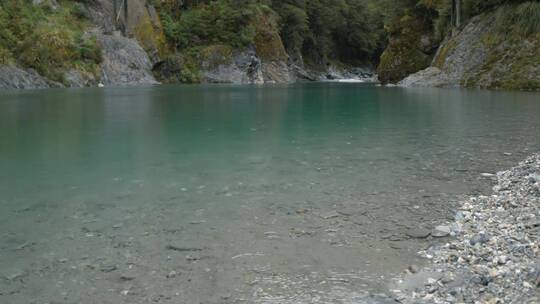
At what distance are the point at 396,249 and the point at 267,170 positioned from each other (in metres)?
4.06

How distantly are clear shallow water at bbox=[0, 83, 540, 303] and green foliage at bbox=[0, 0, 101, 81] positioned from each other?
28.0m

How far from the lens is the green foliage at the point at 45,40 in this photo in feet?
130

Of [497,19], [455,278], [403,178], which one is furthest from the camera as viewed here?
[497,19]

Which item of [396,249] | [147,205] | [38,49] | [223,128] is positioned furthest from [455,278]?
[38,49]

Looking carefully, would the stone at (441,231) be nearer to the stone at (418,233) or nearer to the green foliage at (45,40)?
the stone at (418,233)

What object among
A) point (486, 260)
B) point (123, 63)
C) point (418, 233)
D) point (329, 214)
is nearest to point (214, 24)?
point (123, 63)

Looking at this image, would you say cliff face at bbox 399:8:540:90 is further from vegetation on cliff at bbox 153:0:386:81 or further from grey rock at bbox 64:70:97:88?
vegetation on cliff at bbox 153:0:386:81

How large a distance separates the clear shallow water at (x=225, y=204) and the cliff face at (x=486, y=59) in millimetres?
17976

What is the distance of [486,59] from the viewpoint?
34.1m

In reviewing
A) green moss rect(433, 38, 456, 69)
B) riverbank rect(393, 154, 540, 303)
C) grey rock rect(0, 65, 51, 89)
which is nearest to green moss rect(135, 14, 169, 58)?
grey rock rect(0, 65, 51, 89)

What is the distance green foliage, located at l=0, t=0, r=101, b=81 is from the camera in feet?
130

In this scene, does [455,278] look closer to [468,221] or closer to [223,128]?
[468,221]

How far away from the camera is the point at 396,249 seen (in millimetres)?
5633

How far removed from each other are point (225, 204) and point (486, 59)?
31034mm
